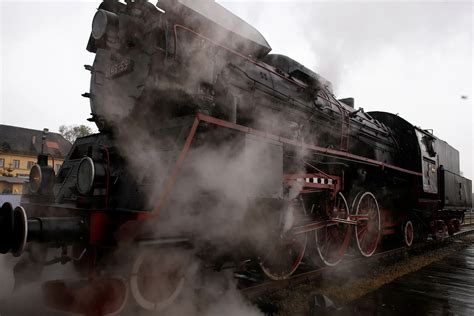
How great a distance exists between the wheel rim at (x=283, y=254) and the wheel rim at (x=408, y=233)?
5.01 metres

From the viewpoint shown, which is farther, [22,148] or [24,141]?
[24,141]

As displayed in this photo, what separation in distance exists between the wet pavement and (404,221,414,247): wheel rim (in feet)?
6.84

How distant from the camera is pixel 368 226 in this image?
683cm

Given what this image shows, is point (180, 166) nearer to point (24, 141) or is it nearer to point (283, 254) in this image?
point (283, 254)

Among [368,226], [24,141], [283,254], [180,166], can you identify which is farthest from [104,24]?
[24,141]

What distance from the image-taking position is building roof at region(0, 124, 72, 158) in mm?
36812

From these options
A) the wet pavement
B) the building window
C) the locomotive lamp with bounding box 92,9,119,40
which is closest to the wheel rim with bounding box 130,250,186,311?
the wet pavement

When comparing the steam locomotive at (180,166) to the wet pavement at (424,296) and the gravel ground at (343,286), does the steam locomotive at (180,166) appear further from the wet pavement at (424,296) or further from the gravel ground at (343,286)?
the wet pavement at (424,296)

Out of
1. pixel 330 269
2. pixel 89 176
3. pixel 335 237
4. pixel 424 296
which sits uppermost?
pixel 89 176

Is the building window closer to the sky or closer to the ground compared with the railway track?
closer to the sky

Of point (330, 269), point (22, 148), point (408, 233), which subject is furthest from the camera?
point (22, 148)

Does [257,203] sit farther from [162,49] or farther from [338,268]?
[338,268]

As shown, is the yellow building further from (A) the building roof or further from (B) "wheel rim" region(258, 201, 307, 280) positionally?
(B) "wheel rim" region(258, 201, 307, 280)

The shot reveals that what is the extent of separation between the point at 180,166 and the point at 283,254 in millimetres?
2384
